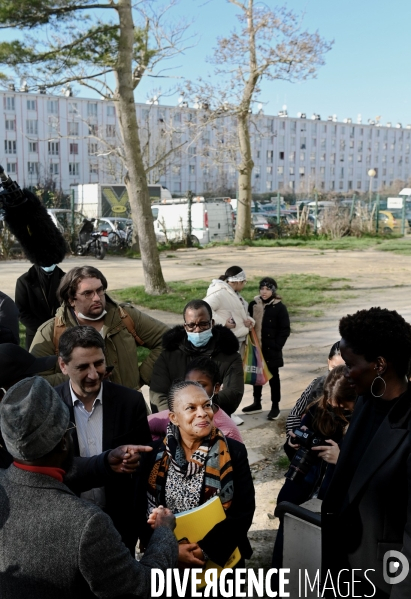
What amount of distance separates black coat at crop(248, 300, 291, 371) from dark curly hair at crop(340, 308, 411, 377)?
13.8 feet

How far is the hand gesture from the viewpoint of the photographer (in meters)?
2.57

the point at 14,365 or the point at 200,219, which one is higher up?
the point at 200,219

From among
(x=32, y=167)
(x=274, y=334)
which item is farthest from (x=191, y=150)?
(x=274, y=334)

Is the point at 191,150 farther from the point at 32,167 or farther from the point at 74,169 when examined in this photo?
the point at 32,167

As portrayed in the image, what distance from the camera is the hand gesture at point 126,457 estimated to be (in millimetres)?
2566

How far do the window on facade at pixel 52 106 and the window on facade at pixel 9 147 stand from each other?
660 cm

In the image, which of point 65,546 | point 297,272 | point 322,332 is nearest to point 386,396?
point 65,546

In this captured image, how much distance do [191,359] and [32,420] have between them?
2253 millimetres

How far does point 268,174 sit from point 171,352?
97.3 meters

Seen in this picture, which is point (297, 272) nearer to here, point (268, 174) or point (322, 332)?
point (322, 332)

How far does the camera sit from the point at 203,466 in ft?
9.37

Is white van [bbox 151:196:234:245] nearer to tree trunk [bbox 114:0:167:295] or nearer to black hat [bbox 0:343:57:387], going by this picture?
tree trunk [bbox 114:0:167:295]

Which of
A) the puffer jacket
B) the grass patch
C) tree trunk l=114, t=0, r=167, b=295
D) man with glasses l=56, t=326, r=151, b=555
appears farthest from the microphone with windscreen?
tree trunk l=114, t=0, r=167, b=295

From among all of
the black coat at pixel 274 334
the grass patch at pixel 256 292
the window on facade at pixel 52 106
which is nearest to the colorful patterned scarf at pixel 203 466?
the black coat at pixel 274 334
